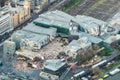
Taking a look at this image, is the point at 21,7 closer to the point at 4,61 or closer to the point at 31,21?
the point at 31,21

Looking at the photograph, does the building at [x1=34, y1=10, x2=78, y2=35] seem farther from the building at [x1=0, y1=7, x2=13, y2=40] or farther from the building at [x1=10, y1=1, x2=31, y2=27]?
the building at [x1=0, y1=7, x2=13, y2=40]

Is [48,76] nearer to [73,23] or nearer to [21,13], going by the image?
[73,23]

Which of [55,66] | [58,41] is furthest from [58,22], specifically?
[55,66]

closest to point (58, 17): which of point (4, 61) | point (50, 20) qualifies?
point (50, 20)

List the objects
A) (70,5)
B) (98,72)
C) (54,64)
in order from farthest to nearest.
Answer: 1. (70,5)
2. (54,64)
3. (98,72)

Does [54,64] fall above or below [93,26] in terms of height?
below

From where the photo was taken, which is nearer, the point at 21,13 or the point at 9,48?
the point at 9,48

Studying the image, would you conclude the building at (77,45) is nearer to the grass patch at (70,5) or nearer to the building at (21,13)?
the building at (21,13)

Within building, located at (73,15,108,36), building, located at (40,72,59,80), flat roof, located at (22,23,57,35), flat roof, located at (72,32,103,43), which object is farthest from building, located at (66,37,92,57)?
building, located at (40,72,59,80)
